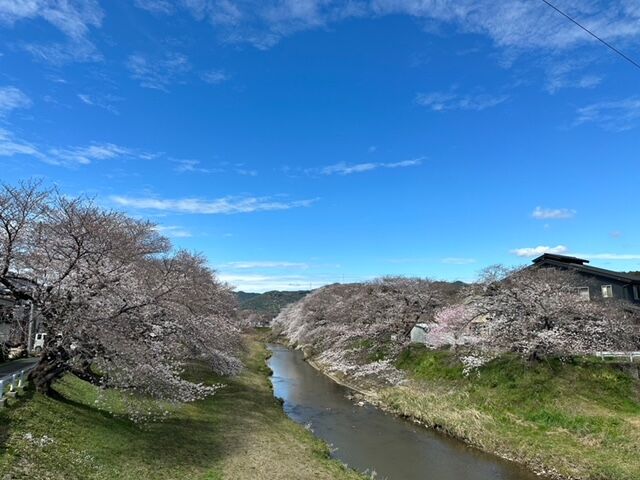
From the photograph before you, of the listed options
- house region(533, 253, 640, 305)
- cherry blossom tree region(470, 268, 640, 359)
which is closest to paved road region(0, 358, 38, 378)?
cherry blossom tree region(470, 268, 640, 359)

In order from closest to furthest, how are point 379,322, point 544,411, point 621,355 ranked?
point 544,411 → point 621,355 → point 379,322

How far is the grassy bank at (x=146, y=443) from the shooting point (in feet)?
36.1

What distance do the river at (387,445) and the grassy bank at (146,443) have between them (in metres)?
1.89

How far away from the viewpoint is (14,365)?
23.8m

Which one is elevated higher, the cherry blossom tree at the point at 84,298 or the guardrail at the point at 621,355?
the cherry blossom tree at the point at 84,298

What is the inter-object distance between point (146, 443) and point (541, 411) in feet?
58.9

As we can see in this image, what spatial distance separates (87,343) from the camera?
44.9 feet

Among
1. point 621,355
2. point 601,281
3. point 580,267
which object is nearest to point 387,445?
point 621,355

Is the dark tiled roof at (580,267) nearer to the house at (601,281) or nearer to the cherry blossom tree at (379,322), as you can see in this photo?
the house at (601,281)

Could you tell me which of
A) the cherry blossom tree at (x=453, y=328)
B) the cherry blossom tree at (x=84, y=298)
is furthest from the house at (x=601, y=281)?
the cherry blossom tree at (x=84, y=298)

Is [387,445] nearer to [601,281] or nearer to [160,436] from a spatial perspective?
[160,436]

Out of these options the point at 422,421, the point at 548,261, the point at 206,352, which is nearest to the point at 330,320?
the point at 548,261

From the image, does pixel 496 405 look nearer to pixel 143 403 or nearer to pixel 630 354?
pixel 630 354

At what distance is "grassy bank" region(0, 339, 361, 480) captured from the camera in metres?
11.0
